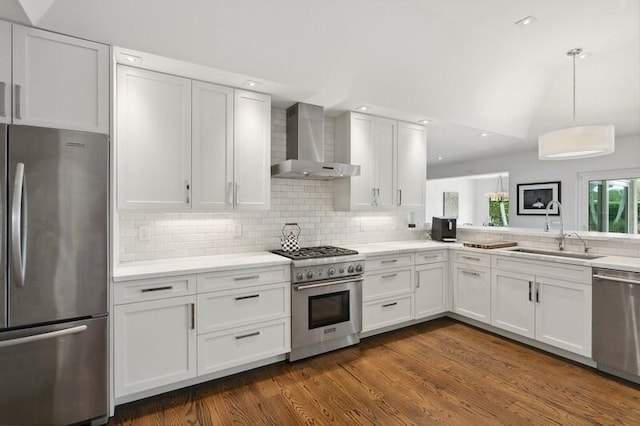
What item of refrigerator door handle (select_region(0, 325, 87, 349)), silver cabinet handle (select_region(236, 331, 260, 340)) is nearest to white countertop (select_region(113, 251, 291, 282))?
refrigerator door handle (select_region(0, 325, 87, 349))

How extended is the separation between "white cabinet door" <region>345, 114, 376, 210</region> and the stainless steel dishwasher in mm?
2180

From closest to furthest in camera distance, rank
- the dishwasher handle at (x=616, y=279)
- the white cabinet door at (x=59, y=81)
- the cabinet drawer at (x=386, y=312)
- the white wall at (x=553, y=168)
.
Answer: the white cabinet door at (x=59, y=81), the dishwasher handle at (x=616, y=279), the cabinet drawer at (x=386, y=312), the white wall at (x=553, y=168)

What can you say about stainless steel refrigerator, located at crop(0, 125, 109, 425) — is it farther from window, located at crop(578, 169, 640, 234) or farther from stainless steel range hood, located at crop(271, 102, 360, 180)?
window, located at crop(578, 169, 640, 234)

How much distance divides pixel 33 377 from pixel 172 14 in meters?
2.43

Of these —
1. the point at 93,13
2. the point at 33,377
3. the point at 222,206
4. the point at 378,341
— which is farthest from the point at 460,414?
the point at 93,13

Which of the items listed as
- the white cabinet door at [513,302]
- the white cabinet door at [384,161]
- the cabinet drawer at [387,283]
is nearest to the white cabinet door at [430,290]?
the cabinet drawer at [387,283]

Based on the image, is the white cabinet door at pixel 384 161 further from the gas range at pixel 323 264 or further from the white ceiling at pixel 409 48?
the gas range at pixel 323 264

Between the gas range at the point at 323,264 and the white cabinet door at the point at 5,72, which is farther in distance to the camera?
the gas range at the point at 323,264

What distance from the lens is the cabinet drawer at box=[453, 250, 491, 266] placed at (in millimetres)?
3669

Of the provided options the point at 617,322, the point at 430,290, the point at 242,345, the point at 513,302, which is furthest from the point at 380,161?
the point at 617,322

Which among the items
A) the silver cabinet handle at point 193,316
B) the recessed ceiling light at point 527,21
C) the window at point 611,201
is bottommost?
the silver cabinet handle at point 193,316

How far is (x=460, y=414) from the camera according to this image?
2236 millimetres

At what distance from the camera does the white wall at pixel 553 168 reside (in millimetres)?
4926

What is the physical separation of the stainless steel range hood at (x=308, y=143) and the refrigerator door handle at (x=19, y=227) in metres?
1.86
